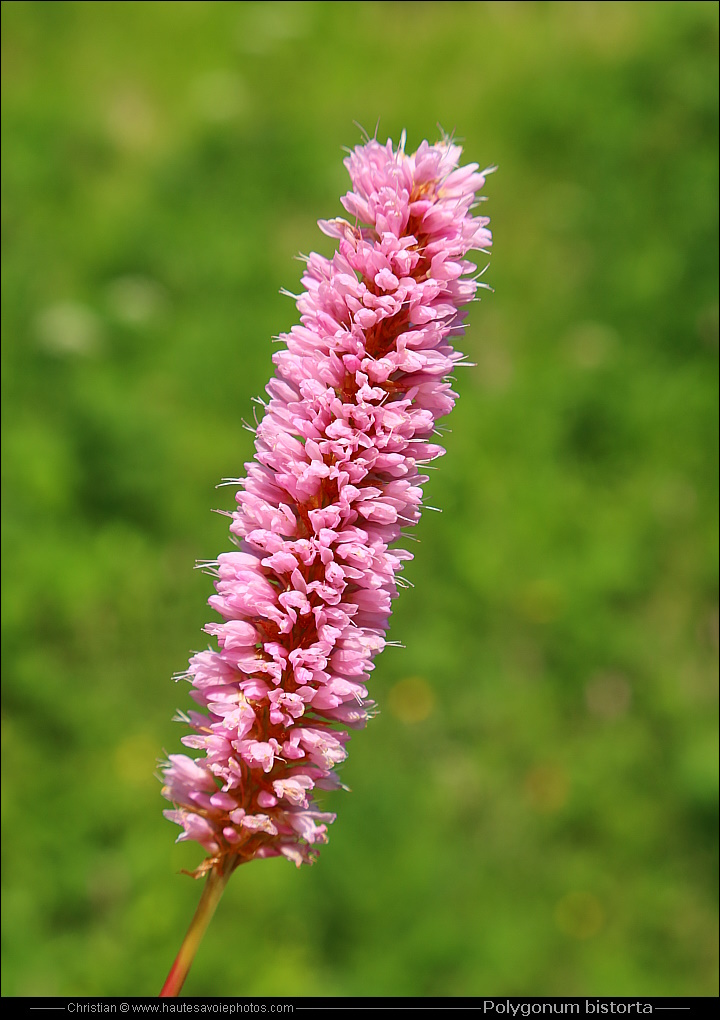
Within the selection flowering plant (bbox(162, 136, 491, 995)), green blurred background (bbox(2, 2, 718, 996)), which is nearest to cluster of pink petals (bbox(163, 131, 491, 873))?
flowering plant (bbox(162, 136, 491, 995))

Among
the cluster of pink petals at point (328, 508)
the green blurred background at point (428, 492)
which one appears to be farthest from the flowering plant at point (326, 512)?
the green blurred background at point (428, 492)

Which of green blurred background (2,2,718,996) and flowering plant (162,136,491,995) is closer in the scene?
flowering plant (162,136,491,995)

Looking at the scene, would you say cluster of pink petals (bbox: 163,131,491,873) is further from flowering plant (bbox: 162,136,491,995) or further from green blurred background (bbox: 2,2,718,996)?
green blurred background (bbox: 2,2,718,996)

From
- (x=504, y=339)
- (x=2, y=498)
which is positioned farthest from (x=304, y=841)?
(x=504, y=339)

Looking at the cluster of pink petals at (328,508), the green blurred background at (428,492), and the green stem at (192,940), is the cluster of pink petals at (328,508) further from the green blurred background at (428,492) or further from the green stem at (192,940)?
the green blurred background at (428,492)

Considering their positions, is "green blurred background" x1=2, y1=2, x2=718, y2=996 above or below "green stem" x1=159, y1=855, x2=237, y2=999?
above

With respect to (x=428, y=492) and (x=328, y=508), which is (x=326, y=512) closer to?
(x=328, y=508)

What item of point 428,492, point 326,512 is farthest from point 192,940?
point 428,492
